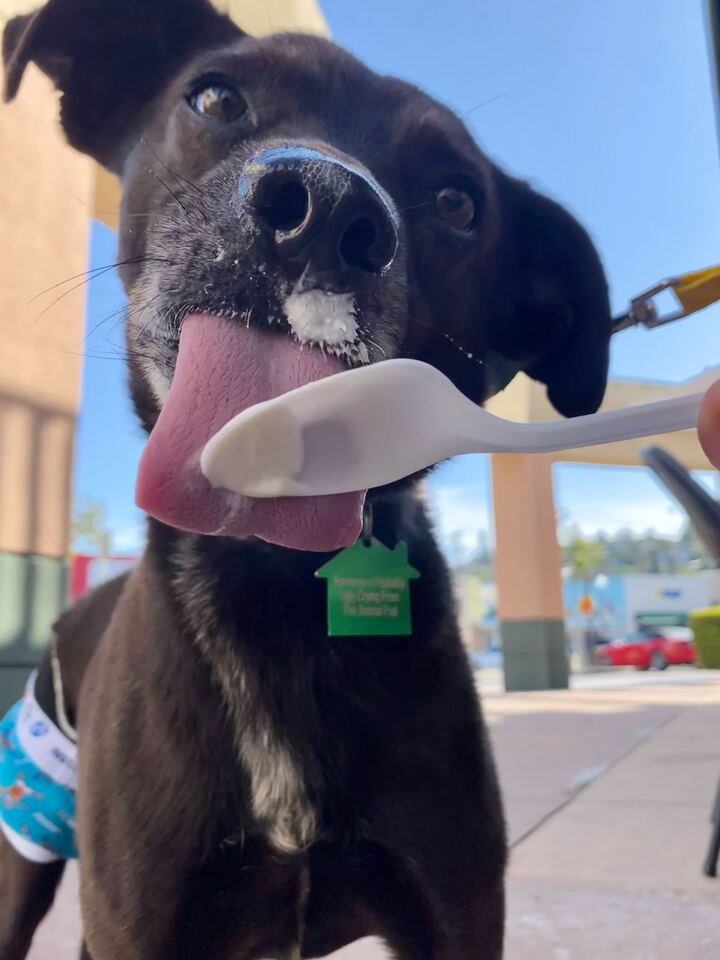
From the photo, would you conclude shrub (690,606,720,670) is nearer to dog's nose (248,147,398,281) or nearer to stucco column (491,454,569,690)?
stucco column (491,454,569,690)

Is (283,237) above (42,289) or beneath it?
beneath

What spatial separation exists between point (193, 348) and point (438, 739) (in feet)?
1.65

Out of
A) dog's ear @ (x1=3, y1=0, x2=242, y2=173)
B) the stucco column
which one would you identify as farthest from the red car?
dog's ear @ (x1=3, y1=0, x2=242, y2=173)

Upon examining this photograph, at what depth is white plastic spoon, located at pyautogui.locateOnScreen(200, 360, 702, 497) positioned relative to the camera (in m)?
0.44

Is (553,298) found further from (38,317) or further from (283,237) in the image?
(38,317)

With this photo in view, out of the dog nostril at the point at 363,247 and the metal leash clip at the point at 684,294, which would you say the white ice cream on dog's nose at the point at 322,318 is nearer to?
the dog nostril at the point at 363,247

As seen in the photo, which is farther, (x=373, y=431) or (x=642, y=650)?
(x=642, y=650)

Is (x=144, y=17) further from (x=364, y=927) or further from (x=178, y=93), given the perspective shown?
(x=364, y=927)

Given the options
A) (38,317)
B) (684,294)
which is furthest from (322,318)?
(38,317)

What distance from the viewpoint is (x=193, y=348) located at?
621 millimetres

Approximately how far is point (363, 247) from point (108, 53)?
525mm

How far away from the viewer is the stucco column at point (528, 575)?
1343 millimetres

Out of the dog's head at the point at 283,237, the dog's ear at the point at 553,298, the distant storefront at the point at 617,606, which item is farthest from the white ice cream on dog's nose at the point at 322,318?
the distant storefront at the point at 617,606

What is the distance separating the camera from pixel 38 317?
1036 mm
